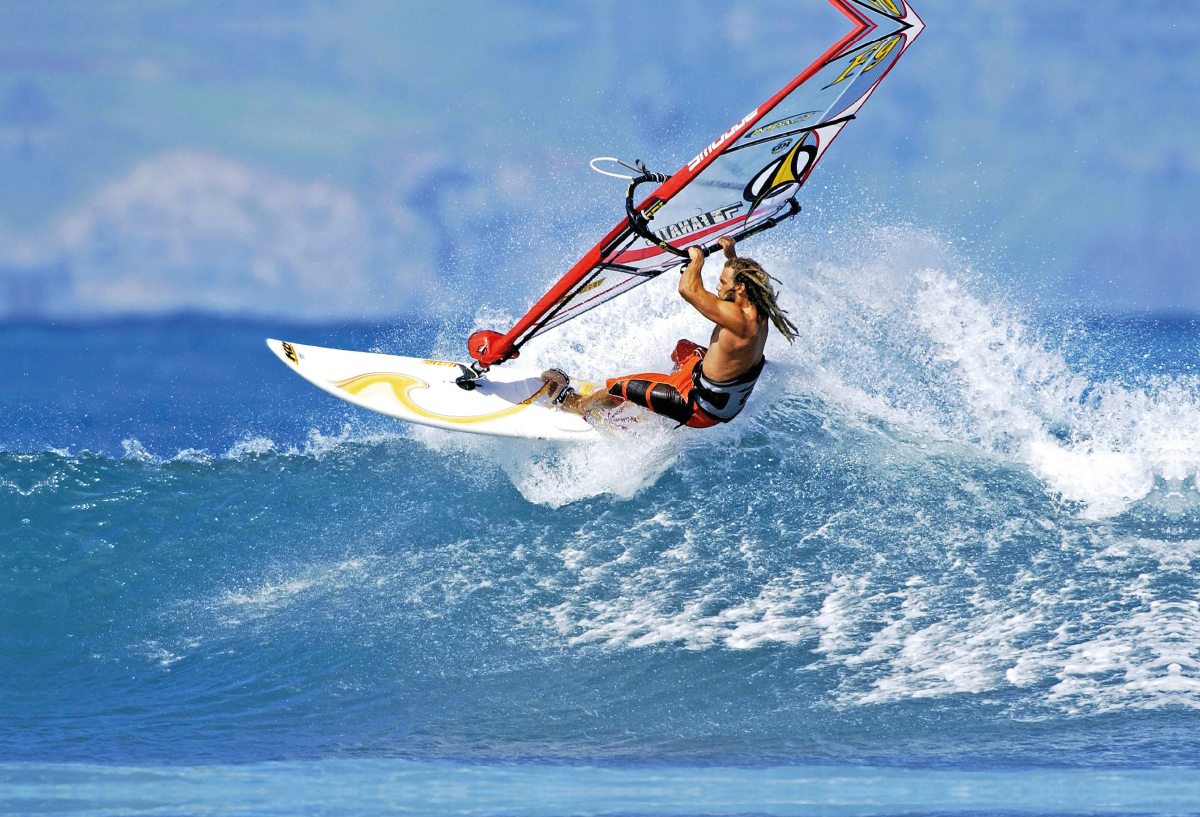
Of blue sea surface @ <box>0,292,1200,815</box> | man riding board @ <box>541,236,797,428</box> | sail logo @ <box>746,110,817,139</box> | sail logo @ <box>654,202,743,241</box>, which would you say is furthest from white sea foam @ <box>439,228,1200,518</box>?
sail logo @ <box>746,110,817,139</box>

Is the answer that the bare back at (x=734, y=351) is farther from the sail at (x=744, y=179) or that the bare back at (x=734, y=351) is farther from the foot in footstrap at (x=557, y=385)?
the foot in footstrap at (x=557, y=385)

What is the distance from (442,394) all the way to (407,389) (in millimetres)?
239

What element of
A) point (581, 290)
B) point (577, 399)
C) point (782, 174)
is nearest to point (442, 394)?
point (577, 399)

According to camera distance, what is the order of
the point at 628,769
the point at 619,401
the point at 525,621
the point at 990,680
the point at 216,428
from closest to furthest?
the point at 628,769, the point at 990,680, the point at 525,621, the point at 619,401, the point at 216,428

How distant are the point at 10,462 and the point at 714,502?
492cm

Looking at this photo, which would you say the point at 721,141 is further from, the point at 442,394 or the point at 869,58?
the point at 442,394

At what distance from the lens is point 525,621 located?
5734 millimetres

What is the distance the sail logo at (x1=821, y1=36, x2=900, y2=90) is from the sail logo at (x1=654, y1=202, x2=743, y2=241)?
2.92ft

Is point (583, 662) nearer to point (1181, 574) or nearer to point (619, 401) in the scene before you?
point (619, 401)

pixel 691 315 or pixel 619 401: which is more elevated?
pixel 691 315

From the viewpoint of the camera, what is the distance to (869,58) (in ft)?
16.9

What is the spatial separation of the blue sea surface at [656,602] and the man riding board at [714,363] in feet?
2.15

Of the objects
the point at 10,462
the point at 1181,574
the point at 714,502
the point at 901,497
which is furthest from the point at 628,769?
the point at 10,462

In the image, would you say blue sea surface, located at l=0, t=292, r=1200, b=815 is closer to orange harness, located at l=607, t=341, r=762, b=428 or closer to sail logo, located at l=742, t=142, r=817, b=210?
orange harness, located at l=607, t=341, r=762, b=428
